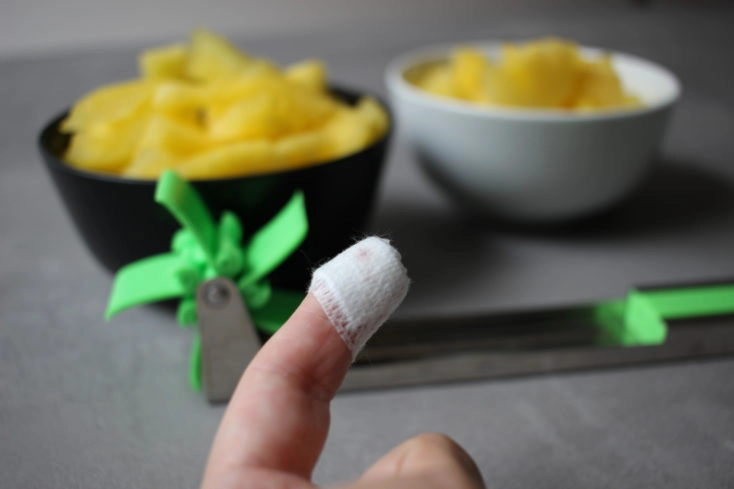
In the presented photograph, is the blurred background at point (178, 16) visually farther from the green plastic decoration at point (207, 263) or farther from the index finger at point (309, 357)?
the index finger at point (309, 357)

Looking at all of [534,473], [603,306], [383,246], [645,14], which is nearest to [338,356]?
[383,246]

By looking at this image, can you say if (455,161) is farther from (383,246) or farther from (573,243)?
(383,246)

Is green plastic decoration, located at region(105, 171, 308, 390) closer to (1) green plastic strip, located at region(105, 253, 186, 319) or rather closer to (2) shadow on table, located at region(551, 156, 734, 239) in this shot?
(1) green plastic strip, located at region(105, 253, 186, 319)

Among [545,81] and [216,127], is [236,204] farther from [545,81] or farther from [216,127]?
Result: [545,81]

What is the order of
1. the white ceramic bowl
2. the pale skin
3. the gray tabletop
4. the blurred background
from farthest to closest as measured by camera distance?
the blurred background < the white ceramic bowl < the gray tabletop < the pale skin

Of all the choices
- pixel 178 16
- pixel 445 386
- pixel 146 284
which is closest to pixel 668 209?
pixel 445 386

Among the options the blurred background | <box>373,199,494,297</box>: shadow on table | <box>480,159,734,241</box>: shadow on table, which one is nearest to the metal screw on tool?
<box>373,199,494,297</box>: shadow on table

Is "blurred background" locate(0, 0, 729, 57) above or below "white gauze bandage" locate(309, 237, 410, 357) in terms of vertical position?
below

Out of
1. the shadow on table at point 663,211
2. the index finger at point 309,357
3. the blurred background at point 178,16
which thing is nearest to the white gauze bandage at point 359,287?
the index finger at point 309,357
